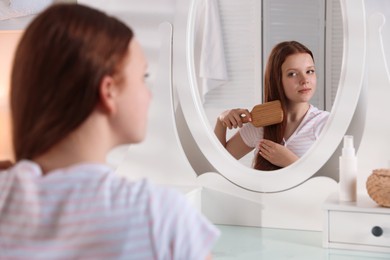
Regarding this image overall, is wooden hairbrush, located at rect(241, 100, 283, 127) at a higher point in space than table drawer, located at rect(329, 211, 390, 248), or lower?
higher

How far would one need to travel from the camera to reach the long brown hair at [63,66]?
1.89 feet

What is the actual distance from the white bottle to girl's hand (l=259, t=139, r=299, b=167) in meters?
0.15

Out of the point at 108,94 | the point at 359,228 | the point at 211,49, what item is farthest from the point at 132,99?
the point at 211,49

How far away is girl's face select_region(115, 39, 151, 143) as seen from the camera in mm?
607

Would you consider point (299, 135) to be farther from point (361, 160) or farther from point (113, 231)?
point (113, 231)

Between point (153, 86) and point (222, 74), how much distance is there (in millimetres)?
195

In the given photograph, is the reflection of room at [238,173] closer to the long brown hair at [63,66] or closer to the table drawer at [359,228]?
the table drawer at [359,228]

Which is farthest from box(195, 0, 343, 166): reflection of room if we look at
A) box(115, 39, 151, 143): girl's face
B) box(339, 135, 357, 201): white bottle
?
box(115, 39, 151, 143): girl's face

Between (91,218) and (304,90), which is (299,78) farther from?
(91,218)

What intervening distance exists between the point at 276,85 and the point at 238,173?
0.79 ft

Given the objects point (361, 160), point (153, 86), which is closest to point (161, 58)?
point (153, 86)

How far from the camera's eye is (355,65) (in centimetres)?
137

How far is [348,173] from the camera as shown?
4.29 feet

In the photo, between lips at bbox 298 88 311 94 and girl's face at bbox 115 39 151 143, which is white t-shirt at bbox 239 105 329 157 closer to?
lips at bbox 298 88 311 94
